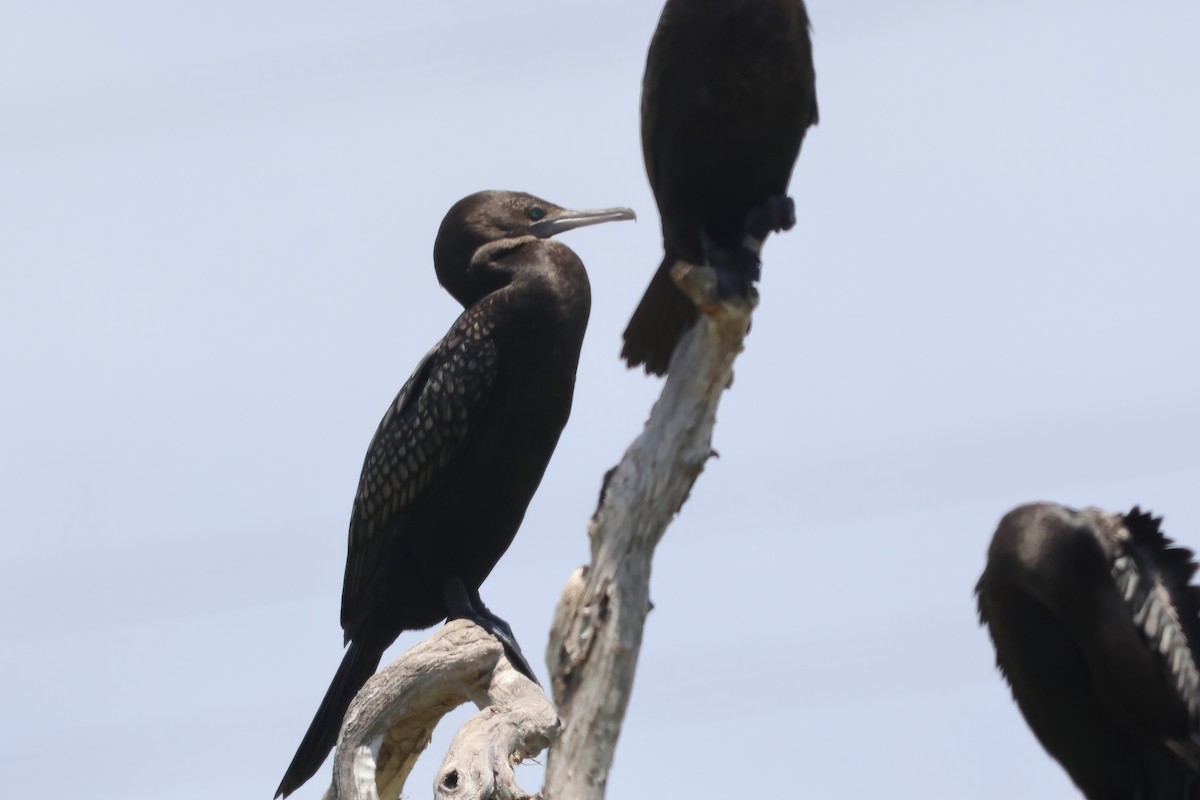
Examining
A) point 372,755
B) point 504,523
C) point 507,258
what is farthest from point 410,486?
point 372,755

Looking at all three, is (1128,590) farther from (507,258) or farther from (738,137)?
(507,258)

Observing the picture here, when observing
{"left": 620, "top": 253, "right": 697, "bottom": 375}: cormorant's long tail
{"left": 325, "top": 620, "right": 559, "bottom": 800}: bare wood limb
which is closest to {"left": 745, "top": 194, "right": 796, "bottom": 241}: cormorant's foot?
{"left": 620, "top": 253, "right": 697, "bottom": 375}: cormorant's long tail

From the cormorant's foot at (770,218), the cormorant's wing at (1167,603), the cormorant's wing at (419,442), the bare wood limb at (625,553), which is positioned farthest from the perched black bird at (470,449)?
the cormorant's wing at (1167,603)

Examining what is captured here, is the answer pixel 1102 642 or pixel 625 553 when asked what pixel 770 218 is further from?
pixel 1102 642

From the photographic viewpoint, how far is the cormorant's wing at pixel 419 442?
610 centimetres

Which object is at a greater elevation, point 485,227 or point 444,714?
point 485,227

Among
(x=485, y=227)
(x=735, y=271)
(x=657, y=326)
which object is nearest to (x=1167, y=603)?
(x=735, y=271)

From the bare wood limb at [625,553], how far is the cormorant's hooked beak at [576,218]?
1617mm

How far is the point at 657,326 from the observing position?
551 centimetres

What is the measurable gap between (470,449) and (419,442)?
18 centimetres

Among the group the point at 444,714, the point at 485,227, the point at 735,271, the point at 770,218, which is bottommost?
the point at 444,714

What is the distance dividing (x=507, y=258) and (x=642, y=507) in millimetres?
1927

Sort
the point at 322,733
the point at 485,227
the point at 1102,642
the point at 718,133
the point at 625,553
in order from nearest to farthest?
the point at 625,553
the point at 1102,642
the point at 718,133
the point at 322,733
the point at 485,227

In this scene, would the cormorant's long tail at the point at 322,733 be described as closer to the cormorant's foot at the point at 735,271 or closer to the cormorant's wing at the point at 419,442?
the cormorant's wing at the point at 419,442
